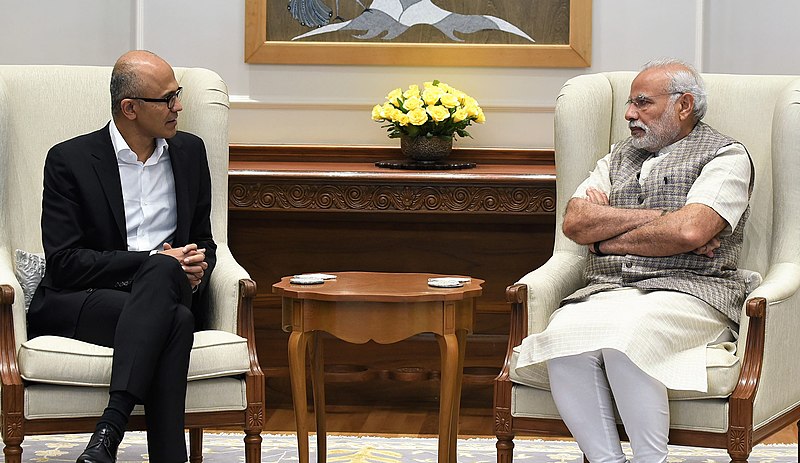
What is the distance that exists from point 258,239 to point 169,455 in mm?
1763

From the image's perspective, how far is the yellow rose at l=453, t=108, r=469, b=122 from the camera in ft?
14.7

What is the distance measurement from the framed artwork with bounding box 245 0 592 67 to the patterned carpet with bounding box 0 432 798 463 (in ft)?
5.23

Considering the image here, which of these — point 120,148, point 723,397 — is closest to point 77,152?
point 120,148

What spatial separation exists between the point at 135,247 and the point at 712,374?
1.66 m

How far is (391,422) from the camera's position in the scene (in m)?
4.40

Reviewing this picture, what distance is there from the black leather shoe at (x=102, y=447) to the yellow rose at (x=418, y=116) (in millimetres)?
1937

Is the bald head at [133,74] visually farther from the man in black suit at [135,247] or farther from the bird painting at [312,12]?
the bird painting at [312,12]

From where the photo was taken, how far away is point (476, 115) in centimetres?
454

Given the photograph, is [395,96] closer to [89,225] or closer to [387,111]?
[387,111]

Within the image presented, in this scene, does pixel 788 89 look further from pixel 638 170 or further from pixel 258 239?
pixel 258 239

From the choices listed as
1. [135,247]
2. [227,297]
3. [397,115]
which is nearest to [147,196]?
[135,247]

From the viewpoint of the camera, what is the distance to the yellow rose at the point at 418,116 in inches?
174

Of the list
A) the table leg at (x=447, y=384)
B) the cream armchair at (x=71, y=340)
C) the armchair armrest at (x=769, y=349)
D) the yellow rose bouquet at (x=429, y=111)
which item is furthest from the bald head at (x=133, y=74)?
the armchair armrest at (x=769, y=349)

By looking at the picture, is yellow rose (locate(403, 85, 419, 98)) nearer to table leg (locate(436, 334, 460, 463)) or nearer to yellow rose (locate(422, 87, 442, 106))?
yellow rose (locate(422, 87, 442, 106))
